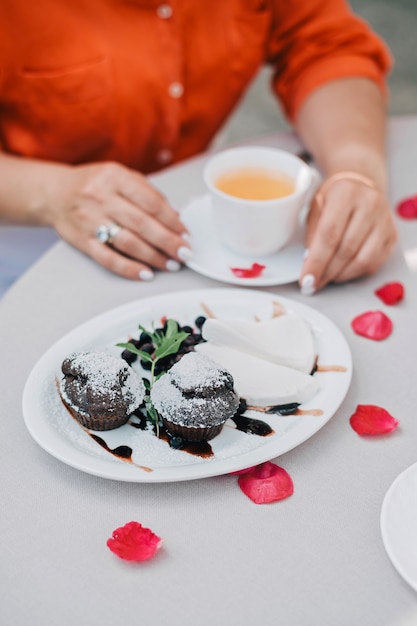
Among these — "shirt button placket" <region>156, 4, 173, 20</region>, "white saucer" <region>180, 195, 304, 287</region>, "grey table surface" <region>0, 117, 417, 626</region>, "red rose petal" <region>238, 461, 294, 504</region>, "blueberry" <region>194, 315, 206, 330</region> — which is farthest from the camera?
"shirt button placket" <region>156, 4, 173, 20</region>

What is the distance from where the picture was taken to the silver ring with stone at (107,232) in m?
1.21

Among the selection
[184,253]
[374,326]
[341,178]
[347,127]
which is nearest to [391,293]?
[374,326]

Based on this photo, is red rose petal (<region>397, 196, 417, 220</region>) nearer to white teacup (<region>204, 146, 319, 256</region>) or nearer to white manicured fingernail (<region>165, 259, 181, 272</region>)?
white teacup (<region>204, 146, 319, 256</region>)

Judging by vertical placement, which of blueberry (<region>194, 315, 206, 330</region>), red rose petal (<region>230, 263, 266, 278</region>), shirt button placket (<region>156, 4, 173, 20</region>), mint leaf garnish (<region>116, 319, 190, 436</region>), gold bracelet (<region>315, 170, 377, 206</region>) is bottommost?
red rose petal (<region>230, 263, 266, 278</region>)

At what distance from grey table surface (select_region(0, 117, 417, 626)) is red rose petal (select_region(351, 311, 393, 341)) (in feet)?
0.11

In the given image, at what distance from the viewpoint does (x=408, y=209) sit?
1352 millimetres

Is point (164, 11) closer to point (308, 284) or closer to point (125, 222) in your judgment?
point (125, 222)

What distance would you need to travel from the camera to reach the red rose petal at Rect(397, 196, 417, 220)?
1.35 m

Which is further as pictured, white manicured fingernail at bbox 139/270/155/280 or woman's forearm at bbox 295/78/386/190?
woman's forearm at bbox 295/78/386/190

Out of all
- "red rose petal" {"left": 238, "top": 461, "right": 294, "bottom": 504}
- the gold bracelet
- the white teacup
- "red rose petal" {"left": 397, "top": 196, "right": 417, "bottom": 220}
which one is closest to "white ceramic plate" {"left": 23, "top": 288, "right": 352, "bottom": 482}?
"red rose petal" {"left": 238, "top": 461, "right": 294, "bottom": 504}

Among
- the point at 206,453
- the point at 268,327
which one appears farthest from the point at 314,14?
the point at 206,453

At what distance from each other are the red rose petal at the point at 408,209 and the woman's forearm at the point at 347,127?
0.21 feet

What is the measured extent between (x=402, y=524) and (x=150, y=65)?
1071 mm

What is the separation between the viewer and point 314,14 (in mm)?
1644
